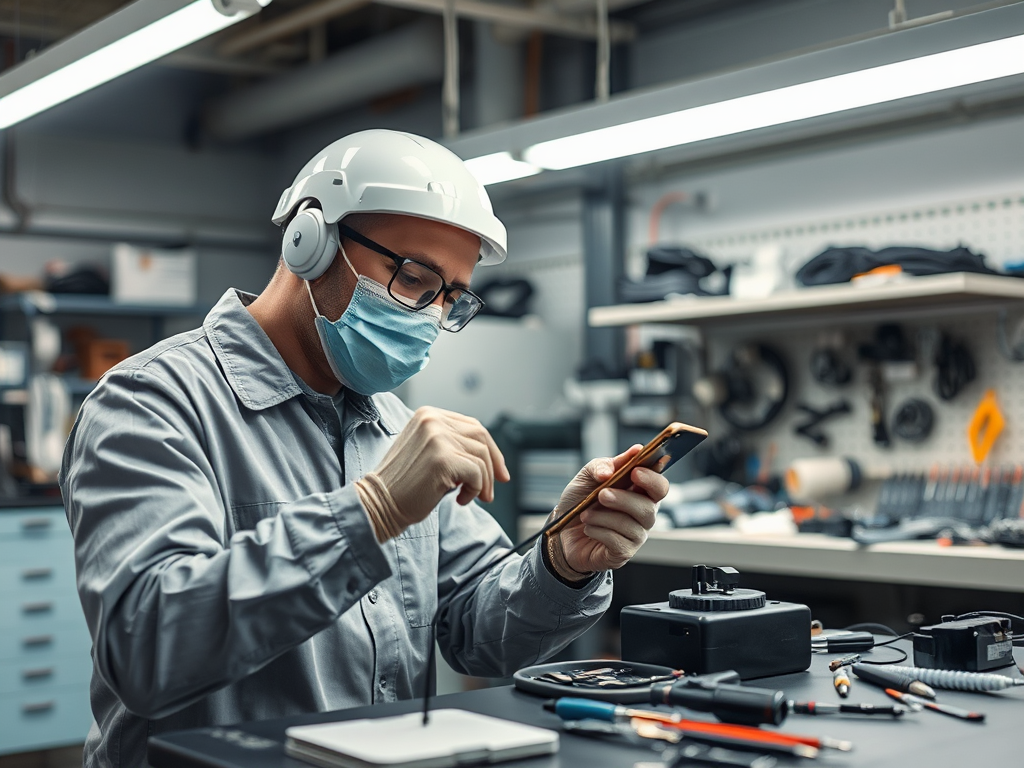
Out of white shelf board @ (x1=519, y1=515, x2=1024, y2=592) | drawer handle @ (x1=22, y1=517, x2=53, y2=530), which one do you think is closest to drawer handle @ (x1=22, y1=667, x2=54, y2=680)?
drawer handle @ (x1=22, y1=517, x2=53, y2=530)

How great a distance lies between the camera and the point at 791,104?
2146 mm

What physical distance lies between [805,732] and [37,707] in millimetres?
3579

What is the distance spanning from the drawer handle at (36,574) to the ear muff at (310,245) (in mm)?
2982

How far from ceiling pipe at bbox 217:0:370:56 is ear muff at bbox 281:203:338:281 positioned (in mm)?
3363

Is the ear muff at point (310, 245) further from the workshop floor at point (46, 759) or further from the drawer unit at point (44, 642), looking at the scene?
the workshop floor at point (46, 759)

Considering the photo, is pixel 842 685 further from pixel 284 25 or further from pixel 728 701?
pixel 284 25

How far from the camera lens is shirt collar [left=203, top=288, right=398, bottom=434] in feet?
4.68

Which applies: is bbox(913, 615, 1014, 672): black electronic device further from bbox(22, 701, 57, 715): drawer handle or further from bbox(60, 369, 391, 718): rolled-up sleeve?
bbox(22, 701, 57, 715): drawer handle

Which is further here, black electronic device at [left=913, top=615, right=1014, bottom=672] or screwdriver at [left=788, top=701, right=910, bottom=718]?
black electronic device at [left=913, top=615, right=1014, bottom=672]

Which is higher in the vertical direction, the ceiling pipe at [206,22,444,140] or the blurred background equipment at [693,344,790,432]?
the ceiling pipe at [206,22,444,140]

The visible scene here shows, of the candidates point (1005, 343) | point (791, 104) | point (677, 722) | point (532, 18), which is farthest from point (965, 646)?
point (532, 18)

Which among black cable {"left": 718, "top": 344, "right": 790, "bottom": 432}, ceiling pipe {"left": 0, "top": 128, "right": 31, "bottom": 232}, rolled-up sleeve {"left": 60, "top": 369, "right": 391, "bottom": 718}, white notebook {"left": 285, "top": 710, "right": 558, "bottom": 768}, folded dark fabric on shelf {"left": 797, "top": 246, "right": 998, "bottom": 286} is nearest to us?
white notebook {"left": 285, "top": 710, "right": 558, "bottom": 768}

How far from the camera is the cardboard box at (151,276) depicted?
16.8 ft

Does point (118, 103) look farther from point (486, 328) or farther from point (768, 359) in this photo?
point (768, 359)
